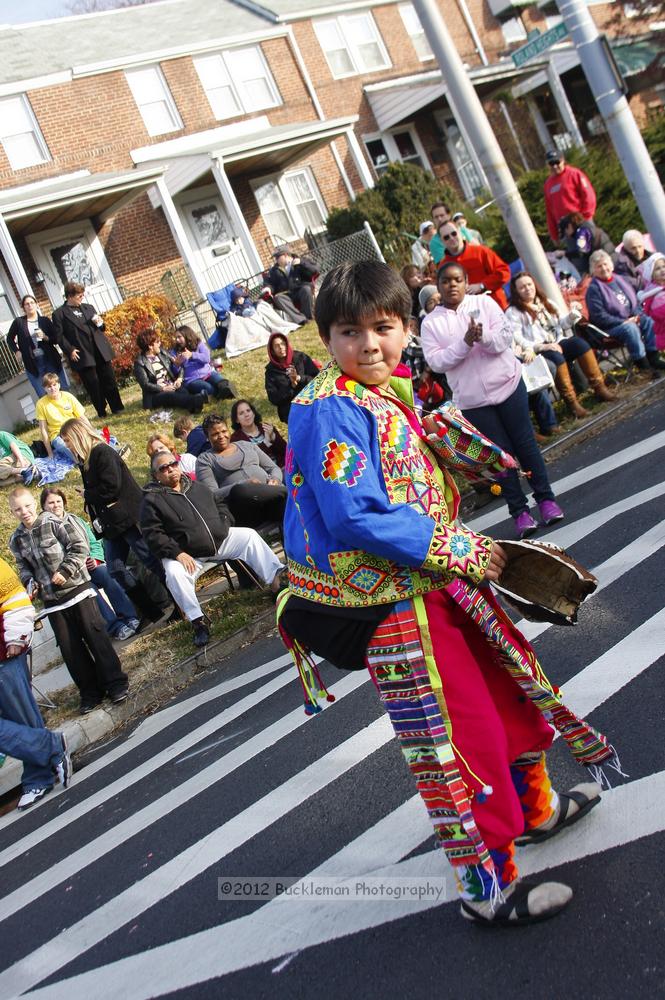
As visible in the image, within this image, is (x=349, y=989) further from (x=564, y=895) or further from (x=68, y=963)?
(x=68, y=963)

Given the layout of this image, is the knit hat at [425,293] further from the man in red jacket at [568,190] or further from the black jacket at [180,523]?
the black jacket at [180,523]

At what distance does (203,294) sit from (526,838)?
23656 millimetres

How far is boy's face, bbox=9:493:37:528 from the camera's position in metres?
8.25

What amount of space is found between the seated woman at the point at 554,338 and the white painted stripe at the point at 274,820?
643 cm

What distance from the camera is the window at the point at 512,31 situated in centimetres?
3744

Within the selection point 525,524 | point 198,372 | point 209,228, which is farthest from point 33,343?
point 209,228

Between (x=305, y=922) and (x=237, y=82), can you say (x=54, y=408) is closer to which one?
(x=305, y=922)

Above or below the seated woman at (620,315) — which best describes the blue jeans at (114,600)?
below

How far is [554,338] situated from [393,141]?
24862mm

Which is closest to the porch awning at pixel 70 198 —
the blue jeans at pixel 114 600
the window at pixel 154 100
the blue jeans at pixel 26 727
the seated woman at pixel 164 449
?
the window at pixel 154 100

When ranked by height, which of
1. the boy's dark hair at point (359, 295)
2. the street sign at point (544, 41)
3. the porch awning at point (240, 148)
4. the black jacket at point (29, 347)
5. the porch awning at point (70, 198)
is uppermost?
the porch awning at point (240, 148)

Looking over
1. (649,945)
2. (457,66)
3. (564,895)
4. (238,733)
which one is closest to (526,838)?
(564,895)

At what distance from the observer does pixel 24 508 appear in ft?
27.2

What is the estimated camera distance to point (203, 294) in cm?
2581
